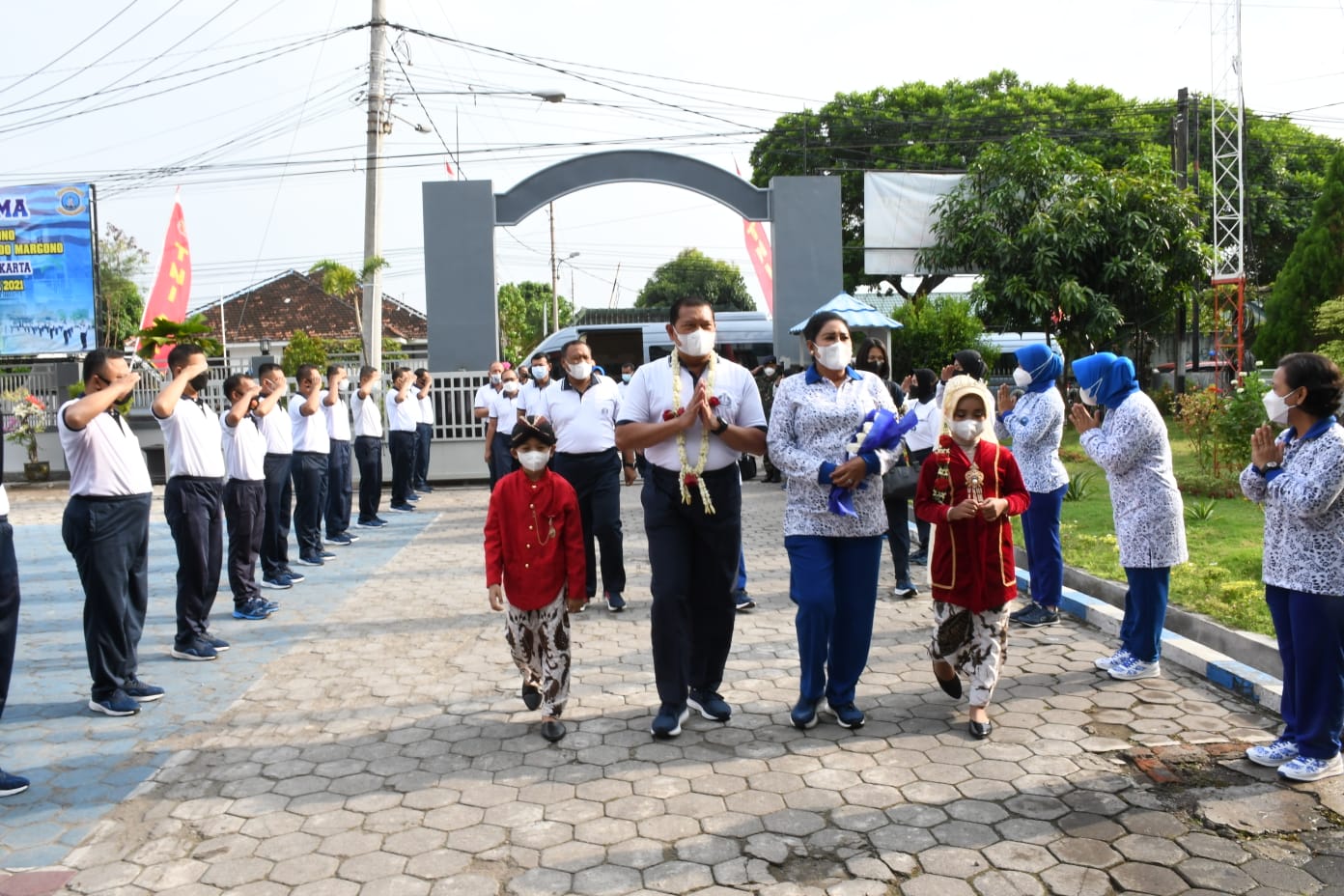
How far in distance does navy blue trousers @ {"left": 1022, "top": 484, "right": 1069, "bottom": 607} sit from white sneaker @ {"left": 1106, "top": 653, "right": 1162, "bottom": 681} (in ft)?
3.84

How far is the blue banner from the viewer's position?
1950cm

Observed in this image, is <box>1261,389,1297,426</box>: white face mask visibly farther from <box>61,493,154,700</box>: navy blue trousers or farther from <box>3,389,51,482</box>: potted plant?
<box>3,389,51,482</box>: potted plant

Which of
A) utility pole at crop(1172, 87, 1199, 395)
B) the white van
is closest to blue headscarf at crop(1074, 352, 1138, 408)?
the white van

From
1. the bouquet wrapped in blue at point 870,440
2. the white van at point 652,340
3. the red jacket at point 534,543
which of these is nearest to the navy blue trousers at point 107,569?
the red jacket at point 534,543

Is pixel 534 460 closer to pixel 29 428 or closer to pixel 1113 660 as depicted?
pixel 1113 660

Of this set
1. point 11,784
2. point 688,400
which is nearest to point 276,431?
point 11,784

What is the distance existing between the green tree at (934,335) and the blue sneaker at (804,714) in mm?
13278

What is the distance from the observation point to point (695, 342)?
463 cm

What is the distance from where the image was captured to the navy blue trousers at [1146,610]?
5090 mm

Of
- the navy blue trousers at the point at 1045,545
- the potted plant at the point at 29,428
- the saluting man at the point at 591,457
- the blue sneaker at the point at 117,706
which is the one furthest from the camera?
the potted plant at the point at 29,428

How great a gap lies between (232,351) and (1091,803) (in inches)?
1686

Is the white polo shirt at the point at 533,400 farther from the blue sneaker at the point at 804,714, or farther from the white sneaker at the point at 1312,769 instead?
the white sneaker at the point at 1312,769

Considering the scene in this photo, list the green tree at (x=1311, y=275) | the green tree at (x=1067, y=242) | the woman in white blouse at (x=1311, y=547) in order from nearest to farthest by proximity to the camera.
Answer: the woman in white blouse at (x=1311, y=547), the green tree at (x=1067, y=242), the green tree at (x=1311, y=275)

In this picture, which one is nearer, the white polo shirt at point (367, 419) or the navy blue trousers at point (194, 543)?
the navy blue trousers at point (194, 543)
